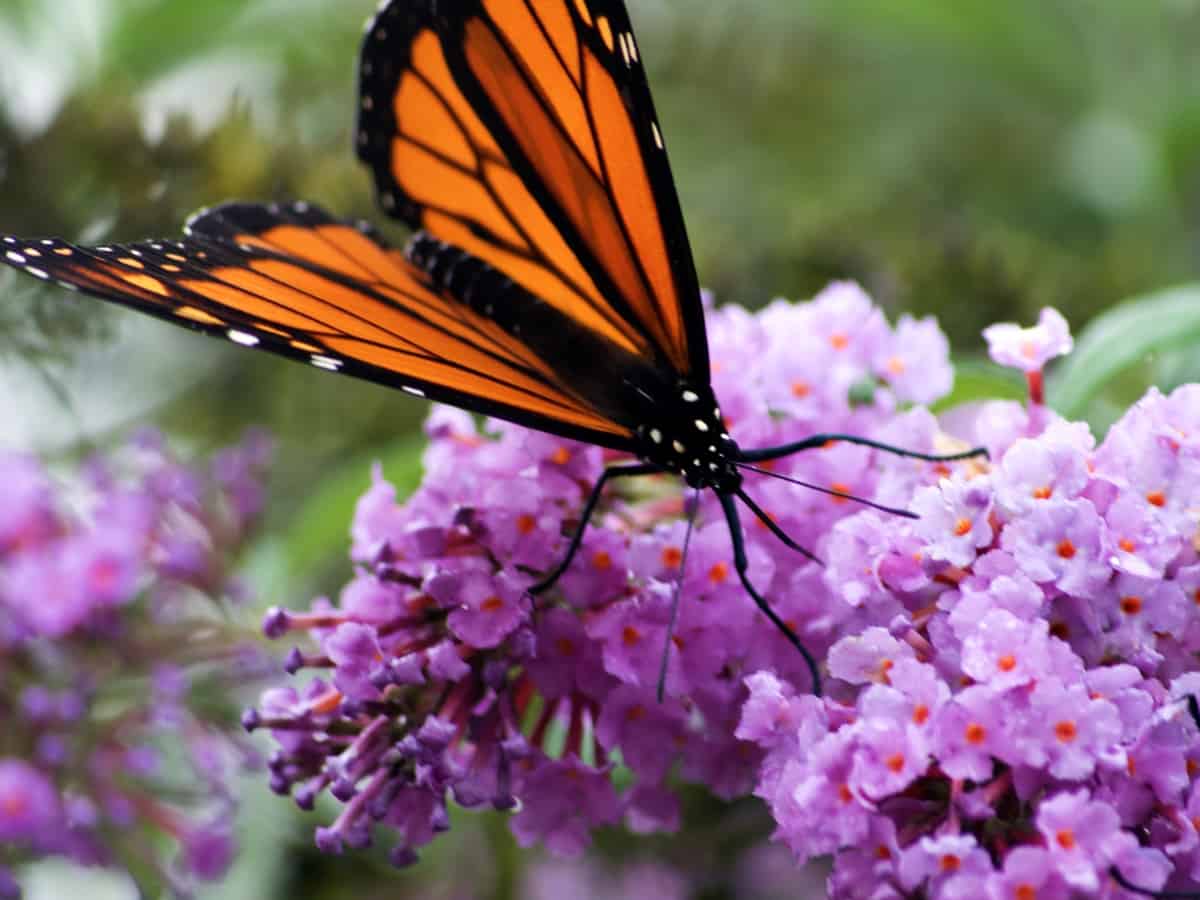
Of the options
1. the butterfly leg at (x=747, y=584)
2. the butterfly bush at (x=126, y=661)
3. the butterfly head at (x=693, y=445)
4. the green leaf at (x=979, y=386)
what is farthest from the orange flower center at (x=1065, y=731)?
the butterfly bush at (x=126, y=661)

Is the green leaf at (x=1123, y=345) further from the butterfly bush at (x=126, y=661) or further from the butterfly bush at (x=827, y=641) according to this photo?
the butterfly bush at (x=126, y=661)

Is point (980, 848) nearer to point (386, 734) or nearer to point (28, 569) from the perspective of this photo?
point (386, 734)

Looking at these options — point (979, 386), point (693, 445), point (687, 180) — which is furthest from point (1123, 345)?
point (687, 180)

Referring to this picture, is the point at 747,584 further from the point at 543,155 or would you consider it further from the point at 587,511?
the point at 543,155

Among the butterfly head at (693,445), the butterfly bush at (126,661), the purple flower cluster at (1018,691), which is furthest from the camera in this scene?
the butterfly bush at (126,661)

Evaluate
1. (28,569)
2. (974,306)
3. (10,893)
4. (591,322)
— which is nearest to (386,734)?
(591,322)

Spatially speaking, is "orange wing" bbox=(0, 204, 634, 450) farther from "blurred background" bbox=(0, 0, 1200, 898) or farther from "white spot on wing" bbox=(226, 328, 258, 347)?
"blurred background" bbox=(0, 0, 1200, 898)
